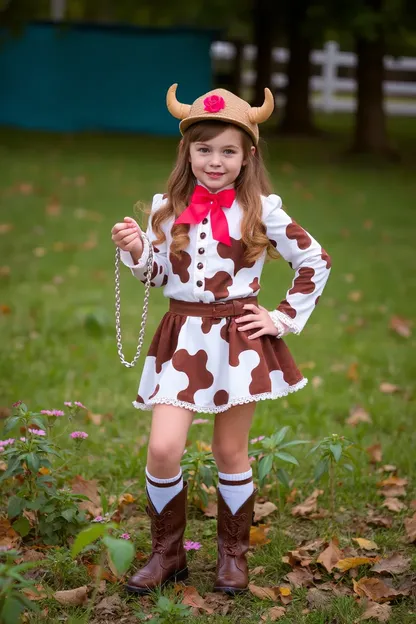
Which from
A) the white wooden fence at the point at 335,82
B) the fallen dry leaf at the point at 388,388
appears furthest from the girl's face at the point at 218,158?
the white wooden fence at the point at 335,82

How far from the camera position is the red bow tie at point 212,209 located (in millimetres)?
3398

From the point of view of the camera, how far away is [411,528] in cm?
392

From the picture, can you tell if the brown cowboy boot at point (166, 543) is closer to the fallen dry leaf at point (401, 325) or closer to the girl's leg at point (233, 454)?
the girl's leg at point (233, 454)

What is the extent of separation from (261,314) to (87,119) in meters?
17.4

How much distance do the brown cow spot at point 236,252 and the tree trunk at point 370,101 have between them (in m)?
13.6

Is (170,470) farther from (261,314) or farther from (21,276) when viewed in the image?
(21,276)

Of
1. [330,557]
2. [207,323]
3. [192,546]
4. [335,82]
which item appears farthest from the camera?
[335,82]

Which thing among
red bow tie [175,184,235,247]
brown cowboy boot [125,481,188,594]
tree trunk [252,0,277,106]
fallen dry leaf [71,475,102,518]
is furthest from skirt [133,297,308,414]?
tree trunk [252,0,277,106]

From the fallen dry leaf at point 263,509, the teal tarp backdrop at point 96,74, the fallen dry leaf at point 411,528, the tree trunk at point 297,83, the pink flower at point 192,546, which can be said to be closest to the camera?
the pink flower at point 192,546

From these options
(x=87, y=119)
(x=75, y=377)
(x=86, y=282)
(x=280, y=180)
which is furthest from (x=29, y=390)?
(x=87, y=119)

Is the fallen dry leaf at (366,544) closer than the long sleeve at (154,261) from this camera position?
No

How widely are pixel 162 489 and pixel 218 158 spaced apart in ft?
3.66

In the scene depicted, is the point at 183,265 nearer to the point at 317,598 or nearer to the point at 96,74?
the point at 317,598

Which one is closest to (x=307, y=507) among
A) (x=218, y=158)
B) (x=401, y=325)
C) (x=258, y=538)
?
(x=258, y=538)
